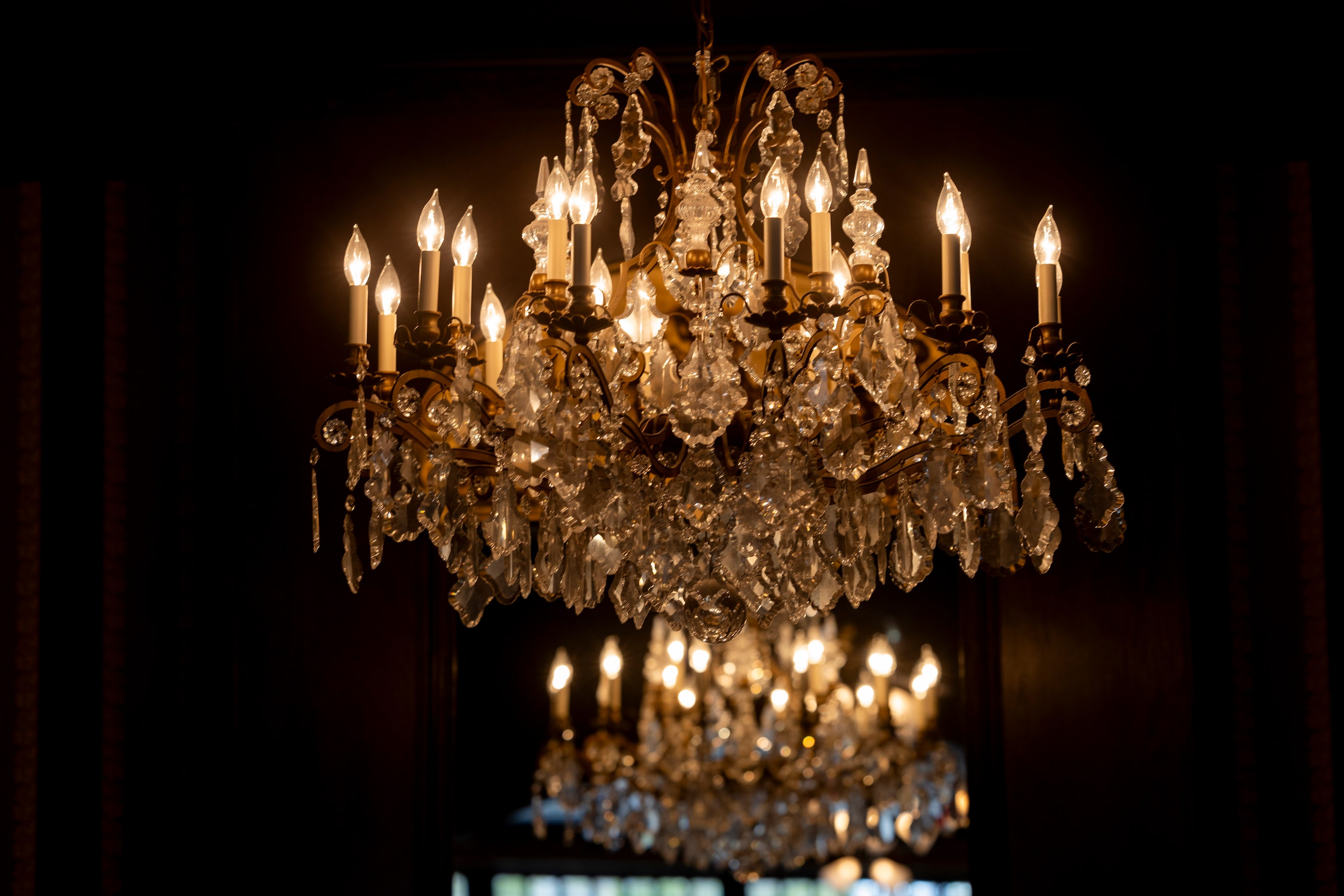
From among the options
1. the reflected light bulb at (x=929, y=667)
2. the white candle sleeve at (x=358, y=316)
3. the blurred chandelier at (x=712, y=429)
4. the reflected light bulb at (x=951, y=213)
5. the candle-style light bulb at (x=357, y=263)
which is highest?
the reflected light bulb at (x=951, y=213)

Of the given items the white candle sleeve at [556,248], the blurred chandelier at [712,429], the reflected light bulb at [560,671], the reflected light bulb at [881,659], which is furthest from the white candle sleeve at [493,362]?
the reflected light bulb at [881,659]

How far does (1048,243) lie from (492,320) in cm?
70

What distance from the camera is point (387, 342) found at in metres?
1.30

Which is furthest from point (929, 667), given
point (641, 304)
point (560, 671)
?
point (641, 304)

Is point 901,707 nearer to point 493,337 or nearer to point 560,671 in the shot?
point 560,671

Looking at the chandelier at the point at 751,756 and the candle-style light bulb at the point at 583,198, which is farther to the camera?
the chandelier at the point at 751,756

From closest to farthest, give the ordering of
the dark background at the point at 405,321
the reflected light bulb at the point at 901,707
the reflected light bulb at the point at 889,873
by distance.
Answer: the dark background at the point at 405,321, the reflected light bulb at the point at 901,707, the reflected light bulb at the point at 889,873

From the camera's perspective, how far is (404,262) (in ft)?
6.84

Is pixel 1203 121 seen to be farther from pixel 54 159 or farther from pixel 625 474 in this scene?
pixel 54 159

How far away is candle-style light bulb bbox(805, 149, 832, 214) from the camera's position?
115 cm

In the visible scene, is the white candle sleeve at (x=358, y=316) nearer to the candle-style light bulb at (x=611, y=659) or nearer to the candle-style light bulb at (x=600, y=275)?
the candle-style light bulb at (x=600, y=275)

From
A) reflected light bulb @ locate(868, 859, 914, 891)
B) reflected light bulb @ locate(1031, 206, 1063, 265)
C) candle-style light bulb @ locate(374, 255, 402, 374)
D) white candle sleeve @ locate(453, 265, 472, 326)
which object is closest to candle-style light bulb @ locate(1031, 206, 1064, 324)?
reflected light bulb @ locate(1031, 206, 1063, 265)

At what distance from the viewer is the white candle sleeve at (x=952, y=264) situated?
1.16 m

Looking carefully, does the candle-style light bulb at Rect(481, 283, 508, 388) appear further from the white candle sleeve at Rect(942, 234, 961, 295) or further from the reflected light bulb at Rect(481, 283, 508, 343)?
the white candle sleeve at Rect(942, 234, 961, 295)
